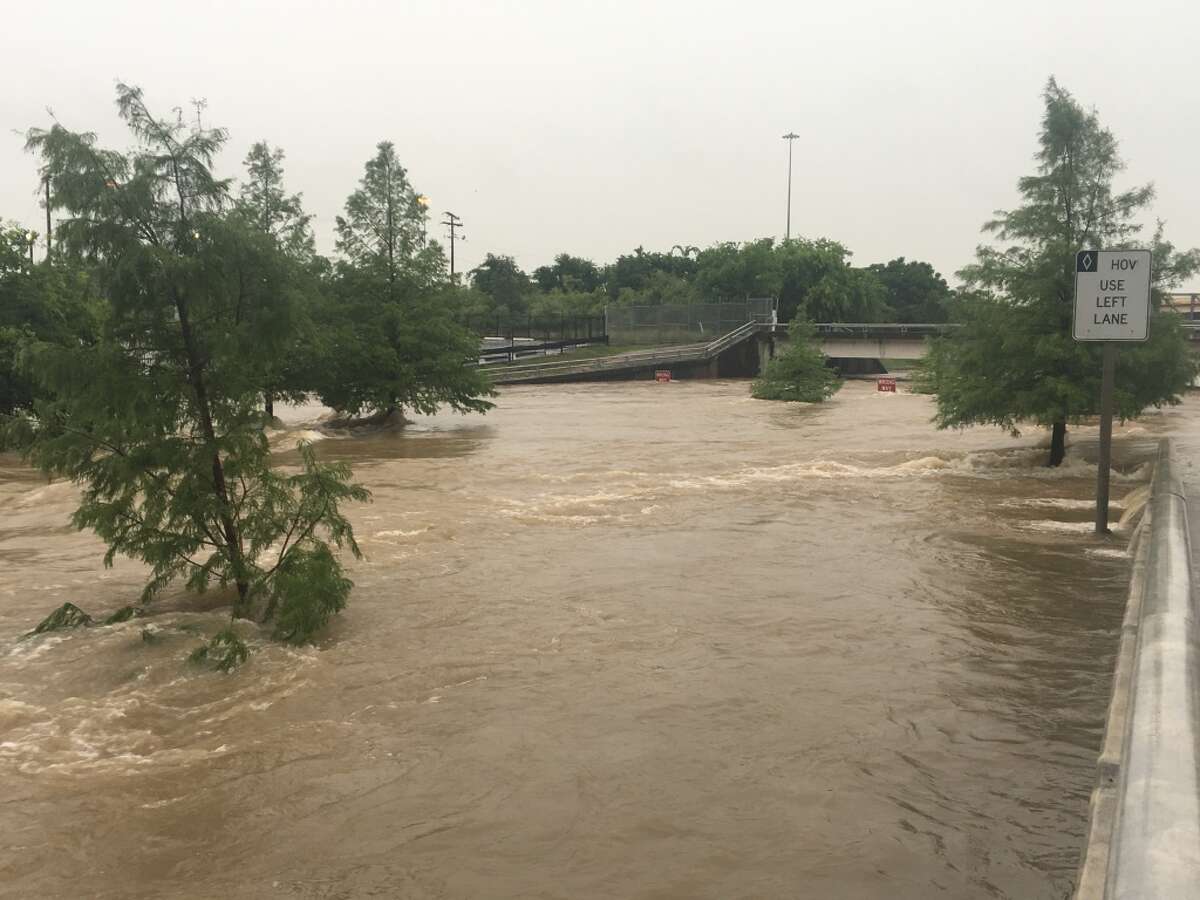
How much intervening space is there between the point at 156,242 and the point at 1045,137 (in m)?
16.9

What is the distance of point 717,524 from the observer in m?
14.4

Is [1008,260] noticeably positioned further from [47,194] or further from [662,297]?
[662,297]

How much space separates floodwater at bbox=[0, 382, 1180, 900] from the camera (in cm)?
500

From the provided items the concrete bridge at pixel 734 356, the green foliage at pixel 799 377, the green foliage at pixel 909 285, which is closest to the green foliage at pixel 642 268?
the green foliage at pixel 909 285

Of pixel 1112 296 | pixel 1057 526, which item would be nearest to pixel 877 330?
pixel 1057 526

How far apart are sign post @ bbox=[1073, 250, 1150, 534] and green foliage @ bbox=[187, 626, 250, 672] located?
9.36 meters

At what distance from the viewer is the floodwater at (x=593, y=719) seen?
500 centimetres

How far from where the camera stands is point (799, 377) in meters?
43.2

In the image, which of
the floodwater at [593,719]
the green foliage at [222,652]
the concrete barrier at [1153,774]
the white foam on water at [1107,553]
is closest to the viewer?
the concrete barrier at [1153,774]

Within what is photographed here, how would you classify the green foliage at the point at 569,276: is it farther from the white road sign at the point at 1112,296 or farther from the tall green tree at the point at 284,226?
the white road sign at the point at 1112,296

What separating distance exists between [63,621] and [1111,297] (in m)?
11.2

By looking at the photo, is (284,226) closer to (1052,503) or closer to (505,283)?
(1052,503)

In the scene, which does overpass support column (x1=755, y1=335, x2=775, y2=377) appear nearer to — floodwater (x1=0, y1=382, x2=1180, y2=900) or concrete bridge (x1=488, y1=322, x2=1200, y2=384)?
concrete bridge (x1=488, y1=322, x2=1200, y2=384)

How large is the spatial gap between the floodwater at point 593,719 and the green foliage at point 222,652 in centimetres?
14
